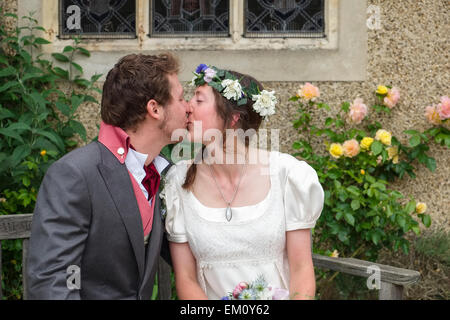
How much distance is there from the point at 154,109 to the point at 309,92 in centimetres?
190

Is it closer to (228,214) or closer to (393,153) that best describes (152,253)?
(228,214)

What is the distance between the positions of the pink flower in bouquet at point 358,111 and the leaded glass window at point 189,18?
3.87ft

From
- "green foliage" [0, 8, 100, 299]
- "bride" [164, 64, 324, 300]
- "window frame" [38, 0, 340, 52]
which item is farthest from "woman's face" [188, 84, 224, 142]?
"window frame" [38, 0, 340, 52]

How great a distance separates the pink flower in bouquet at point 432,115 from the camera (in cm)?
408

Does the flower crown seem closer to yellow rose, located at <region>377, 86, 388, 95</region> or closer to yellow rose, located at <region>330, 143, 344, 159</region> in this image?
yellow rose, located at <region>330, 143, 344, 159</region>

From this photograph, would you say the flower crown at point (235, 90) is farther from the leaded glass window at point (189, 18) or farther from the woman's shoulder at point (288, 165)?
the leaded glass window at point (189, 18)

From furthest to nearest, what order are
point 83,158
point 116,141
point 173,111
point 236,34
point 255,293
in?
1. point 236,34
2. point 173,111
3. point 116,141
4. point 83,158
5. point 255,293

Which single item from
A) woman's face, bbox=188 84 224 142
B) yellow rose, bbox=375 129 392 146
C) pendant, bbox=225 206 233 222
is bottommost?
pendant, bbox=225 206 233 222

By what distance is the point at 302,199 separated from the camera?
8.30ft

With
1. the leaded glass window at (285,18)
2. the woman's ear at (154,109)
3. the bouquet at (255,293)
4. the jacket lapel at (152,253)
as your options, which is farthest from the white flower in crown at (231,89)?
the leaded glass window at (285,18)

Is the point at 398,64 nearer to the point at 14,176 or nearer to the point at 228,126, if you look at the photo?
the point at 228,126

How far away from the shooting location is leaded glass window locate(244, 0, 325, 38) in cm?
442

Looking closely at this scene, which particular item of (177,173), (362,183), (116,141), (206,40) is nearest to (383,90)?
(362,183)

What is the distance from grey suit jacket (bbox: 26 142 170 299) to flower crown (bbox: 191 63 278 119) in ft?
1.99
